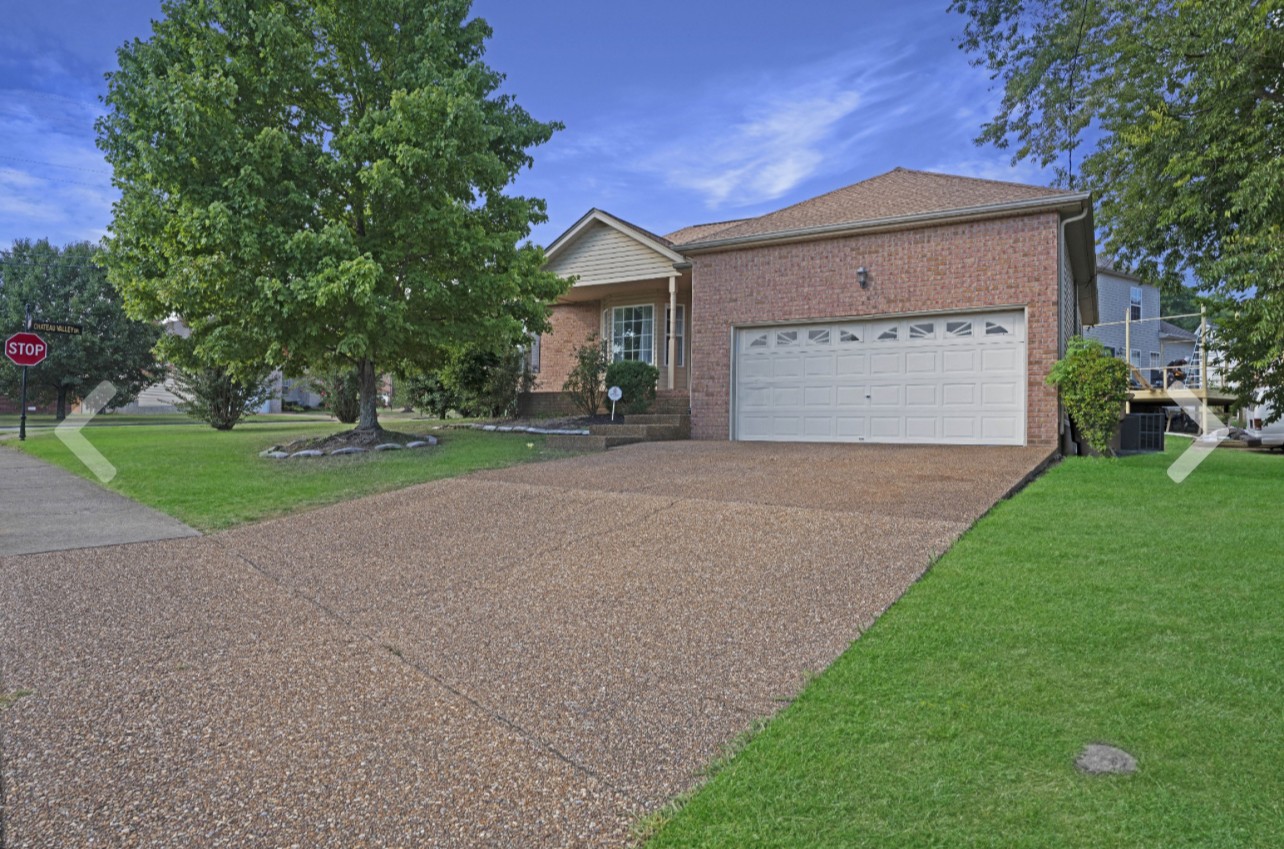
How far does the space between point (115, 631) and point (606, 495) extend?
4058 millimetres

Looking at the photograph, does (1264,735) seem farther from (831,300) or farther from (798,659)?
(831,300)

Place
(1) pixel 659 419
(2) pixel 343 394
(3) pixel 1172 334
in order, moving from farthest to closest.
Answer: (3) pixel 1172 334
(2) pixel 343 394
(1) pixel 659 419

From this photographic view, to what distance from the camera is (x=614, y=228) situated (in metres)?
16.0

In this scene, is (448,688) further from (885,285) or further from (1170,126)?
(1170,126)

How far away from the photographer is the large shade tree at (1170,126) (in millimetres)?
10297

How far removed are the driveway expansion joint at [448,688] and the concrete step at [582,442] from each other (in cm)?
622

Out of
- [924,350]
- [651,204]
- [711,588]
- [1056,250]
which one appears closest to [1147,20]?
[1056,250]

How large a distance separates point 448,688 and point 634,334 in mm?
14180

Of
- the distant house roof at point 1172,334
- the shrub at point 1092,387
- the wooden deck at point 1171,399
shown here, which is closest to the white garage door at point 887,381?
the shrub at point 1092,387

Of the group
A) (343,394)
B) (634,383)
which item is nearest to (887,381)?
(634,383)

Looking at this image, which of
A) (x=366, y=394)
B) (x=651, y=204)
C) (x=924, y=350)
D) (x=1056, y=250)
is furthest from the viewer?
(x=651, y=204)

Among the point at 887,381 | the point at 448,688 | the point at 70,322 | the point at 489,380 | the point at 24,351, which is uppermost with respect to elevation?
the point at 70,322

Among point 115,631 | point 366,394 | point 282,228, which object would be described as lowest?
point 115,631

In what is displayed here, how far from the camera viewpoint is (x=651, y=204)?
1838 centimetres
